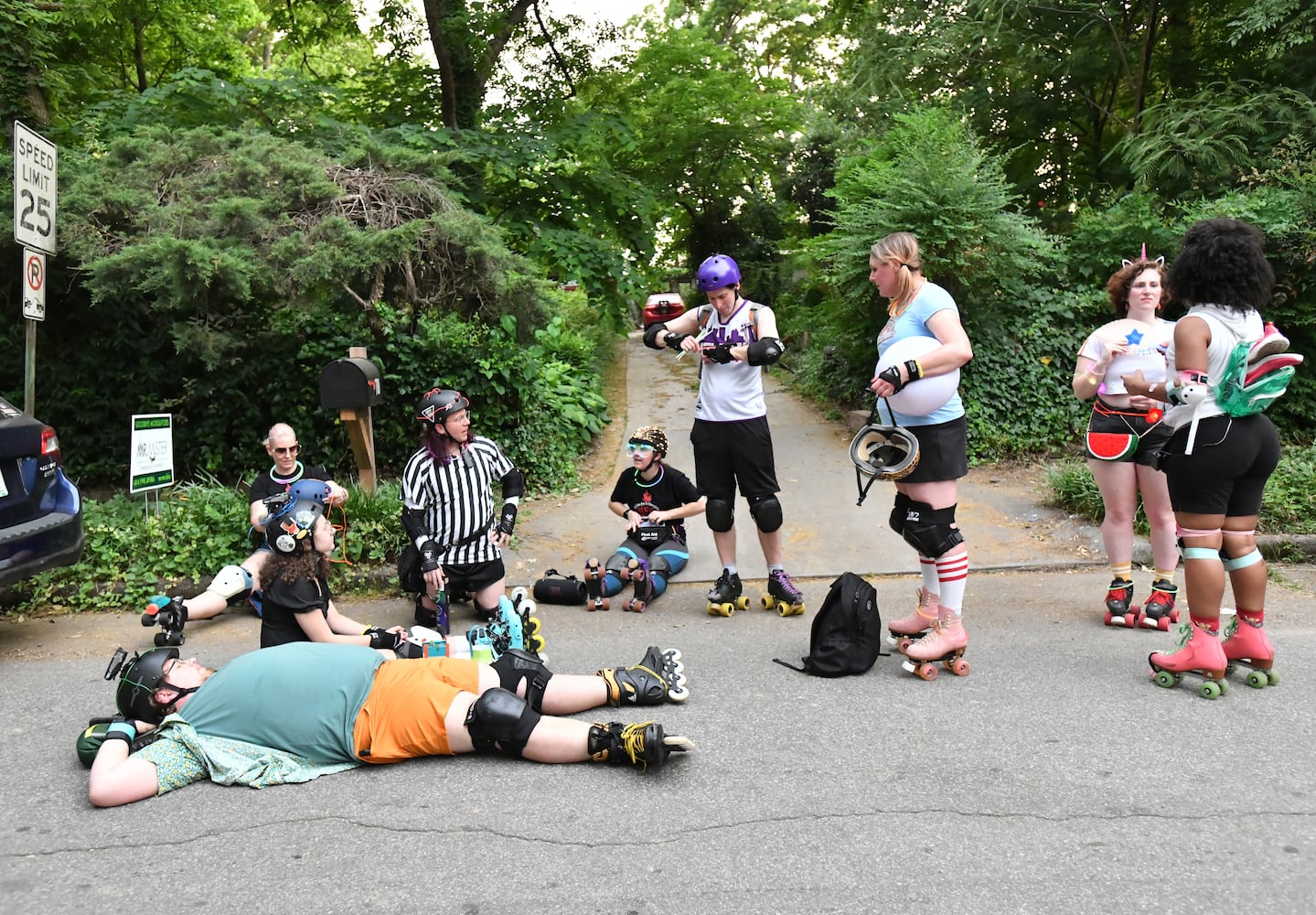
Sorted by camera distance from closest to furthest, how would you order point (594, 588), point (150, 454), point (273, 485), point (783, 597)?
point (783, 597), point (594, 588), point (273, 485), point (150, 454)

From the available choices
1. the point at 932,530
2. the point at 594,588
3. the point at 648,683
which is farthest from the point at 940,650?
the point at 594,588

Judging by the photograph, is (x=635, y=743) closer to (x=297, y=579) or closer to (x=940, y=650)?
(x=940, y=650)

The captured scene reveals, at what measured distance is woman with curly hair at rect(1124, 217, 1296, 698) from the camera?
4008mm

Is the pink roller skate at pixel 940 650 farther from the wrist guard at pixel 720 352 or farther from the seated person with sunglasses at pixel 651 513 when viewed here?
the seated person with sunglasses at pixel 651 513

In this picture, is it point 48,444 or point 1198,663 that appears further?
point 48,444

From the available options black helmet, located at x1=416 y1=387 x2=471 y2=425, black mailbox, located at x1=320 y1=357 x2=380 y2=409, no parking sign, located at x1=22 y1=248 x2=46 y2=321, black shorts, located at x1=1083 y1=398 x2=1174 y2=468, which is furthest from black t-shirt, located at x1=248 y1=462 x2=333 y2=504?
black shorts, located at x1=1083 y1=398 x2=1174 y2=468

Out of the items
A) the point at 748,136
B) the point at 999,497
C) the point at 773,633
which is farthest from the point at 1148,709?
the point at 748,136

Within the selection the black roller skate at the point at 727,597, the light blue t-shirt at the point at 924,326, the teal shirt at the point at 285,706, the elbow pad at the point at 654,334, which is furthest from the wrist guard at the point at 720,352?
the teal shirt at the point at 285,706

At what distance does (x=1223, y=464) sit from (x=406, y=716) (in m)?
3.64

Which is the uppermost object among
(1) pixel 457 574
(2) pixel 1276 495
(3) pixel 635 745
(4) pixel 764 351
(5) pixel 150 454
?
(4) pixel 764 351

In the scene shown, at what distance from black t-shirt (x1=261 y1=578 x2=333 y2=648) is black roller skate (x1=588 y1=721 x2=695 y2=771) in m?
1.73

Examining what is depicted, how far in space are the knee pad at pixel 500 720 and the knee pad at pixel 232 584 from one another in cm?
296

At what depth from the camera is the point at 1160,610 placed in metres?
5.13

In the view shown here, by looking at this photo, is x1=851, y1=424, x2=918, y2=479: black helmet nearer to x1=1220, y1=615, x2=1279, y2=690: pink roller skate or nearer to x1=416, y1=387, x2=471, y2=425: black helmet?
x1=1220, y1=615, x2=1279, y2=690: pink roller skate
